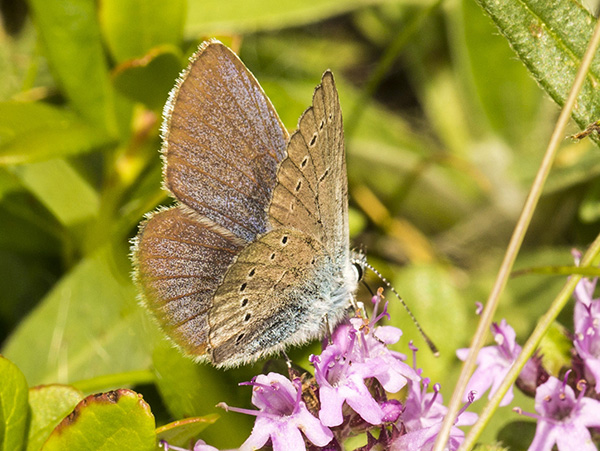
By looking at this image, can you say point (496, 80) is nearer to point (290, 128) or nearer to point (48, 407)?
point (290, 128)

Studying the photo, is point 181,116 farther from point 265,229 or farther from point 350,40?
point 350,40

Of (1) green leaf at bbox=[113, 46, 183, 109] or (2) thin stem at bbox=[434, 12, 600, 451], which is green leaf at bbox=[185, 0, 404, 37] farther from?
(2) thin stem at bbox=[434, 12, 600, 451]

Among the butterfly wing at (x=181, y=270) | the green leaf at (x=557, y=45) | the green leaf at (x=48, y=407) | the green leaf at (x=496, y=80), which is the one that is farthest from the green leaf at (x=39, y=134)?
the green leaf at (x=496, y=80)

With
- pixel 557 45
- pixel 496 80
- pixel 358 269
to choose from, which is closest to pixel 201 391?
pixel 358 269

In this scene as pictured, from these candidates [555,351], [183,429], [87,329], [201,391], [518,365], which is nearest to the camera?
[183,429]

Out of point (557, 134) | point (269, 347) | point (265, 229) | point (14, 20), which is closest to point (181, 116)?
point (265, 229)
